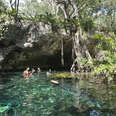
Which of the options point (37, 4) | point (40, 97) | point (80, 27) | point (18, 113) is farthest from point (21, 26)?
point (37, 4)

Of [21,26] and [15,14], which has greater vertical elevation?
[15,14]

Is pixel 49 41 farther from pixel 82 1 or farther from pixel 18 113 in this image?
pixel 18 113

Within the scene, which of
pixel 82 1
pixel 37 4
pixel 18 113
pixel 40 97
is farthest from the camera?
pixel 37 4

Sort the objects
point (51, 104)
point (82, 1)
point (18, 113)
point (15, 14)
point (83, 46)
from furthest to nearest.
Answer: point (82, 1)
point (15, 14)
point (83, 46)
point (51, 104)
point (18, 113)

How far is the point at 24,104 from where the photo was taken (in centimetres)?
543

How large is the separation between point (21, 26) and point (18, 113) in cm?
1281

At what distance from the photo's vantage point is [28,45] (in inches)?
642

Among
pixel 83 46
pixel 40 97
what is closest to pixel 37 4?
pixel 83 46

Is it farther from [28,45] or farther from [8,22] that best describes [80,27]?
[8,22]

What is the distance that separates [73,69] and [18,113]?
10319 millimetres

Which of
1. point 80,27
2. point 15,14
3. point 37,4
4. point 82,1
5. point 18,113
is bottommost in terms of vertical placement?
point 18,113

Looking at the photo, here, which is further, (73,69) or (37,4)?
(37,4)

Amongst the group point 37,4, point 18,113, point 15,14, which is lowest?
point 18,113

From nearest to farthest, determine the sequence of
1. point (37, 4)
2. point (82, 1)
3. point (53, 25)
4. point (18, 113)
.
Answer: point (18, 113), point (53, 25), point (82, 1), point (37, 4)
